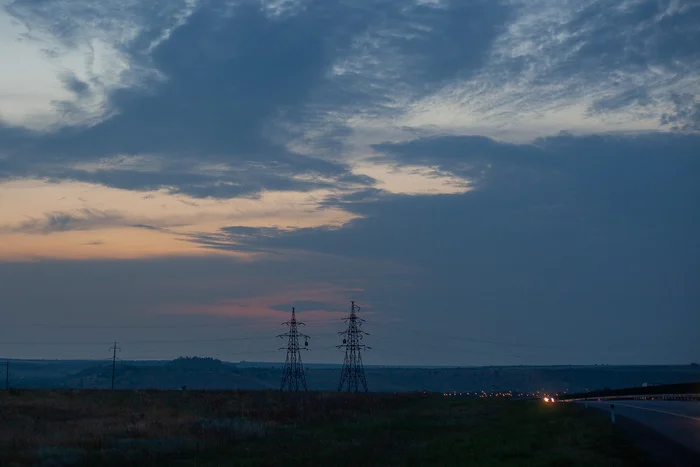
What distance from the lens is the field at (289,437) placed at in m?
31.5

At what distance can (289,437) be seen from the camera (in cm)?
4381

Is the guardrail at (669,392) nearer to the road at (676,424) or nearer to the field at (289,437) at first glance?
the field at (289,437)

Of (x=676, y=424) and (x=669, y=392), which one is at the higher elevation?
(x=669, y=392)

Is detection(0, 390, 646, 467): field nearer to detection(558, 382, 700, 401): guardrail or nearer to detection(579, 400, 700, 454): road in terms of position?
detection(579, 400, 700, 454): road

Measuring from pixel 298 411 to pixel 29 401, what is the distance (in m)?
23.4

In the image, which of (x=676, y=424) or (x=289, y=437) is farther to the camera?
(x=289, y=437)

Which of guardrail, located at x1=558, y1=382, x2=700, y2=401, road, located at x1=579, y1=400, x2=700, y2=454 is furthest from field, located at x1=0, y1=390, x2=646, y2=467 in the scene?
guardrail, located at x1=558, y1=382, x2=700, y2=401

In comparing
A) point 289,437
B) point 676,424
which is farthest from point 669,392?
point 289,437

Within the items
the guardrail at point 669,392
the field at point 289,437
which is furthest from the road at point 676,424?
the guardrail at point 669,392

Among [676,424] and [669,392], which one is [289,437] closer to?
[676,424]

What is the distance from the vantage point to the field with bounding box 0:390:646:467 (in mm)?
31531

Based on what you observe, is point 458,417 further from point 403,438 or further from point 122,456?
point 122,456

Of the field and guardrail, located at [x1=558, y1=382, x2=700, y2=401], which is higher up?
guardrail, located at [x1=558, y1=382, x2=700, y2=401]

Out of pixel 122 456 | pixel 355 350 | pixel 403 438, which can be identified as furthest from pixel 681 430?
pixel 355 350
